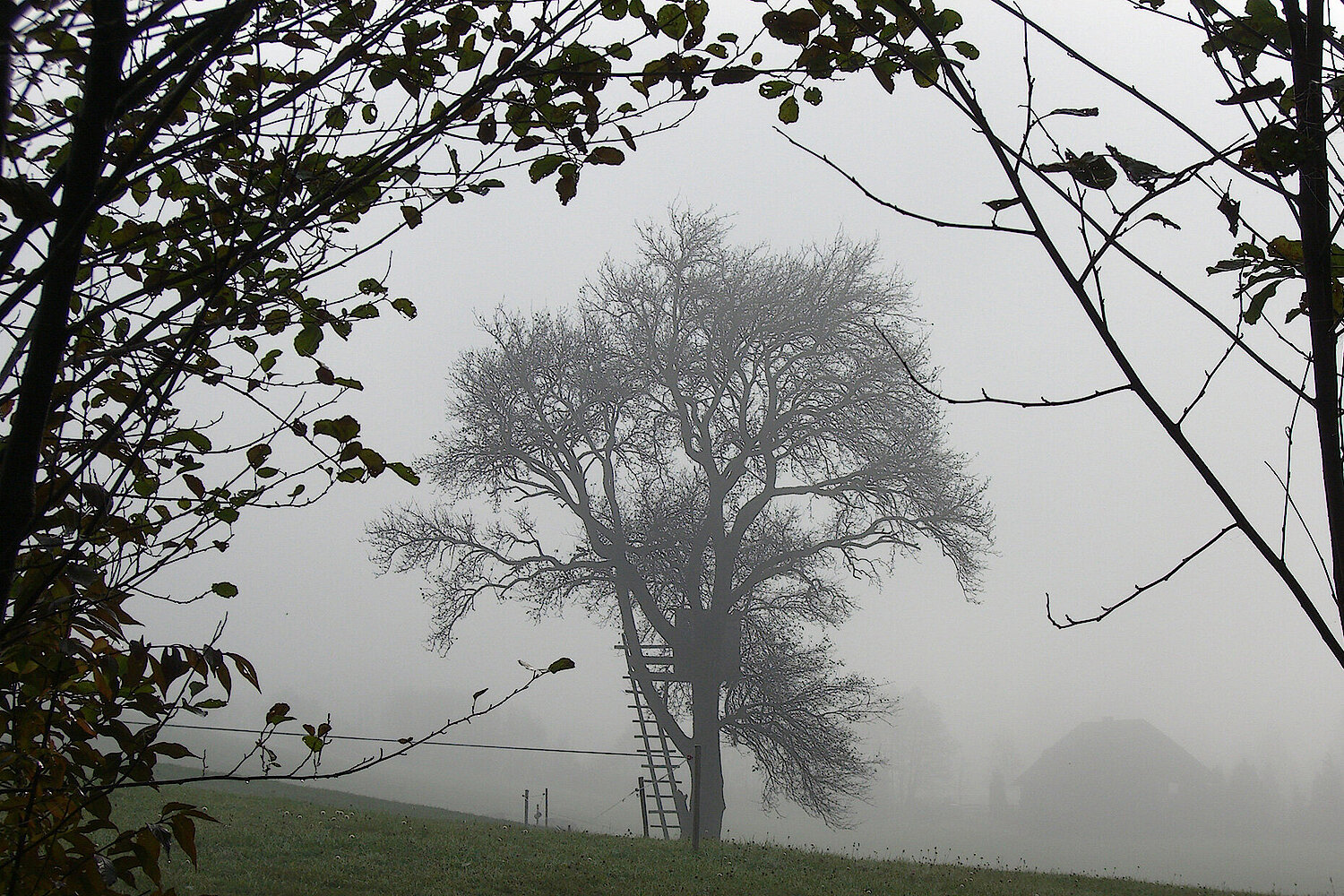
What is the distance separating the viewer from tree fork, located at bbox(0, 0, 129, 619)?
1.51m

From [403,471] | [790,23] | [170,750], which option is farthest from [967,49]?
[170,750]

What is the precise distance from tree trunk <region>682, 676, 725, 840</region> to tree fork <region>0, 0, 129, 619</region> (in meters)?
13.7

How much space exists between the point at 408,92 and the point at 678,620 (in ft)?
46.0

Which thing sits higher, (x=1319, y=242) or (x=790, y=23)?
(x=790, y=23)

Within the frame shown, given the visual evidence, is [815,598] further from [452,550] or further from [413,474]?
[413,474]

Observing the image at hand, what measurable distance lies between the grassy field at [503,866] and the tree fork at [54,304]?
24.6ft

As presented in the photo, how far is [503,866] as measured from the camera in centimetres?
982

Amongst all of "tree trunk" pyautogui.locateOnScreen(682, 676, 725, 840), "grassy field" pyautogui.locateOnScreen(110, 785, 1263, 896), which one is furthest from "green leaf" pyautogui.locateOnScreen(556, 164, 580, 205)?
"tree trunk" pyautogui.locateOnScreen(682, 676, 725, 840)

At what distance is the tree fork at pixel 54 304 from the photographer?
4.96 feet

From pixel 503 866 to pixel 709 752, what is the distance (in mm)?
5470

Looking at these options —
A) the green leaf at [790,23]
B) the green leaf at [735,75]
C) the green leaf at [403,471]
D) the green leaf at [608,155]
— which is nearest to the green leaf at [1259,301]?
the green leaf at [790,23]

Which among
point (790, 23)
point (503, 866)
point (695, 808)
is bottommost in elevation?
point (503, 866)

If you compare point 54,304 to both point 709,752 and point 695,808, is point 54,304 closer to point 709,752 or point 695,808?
point 695,808

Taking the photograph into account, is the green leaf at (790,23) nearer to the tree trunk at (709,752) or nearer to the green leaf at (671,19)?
the green leaf at (671,19)
